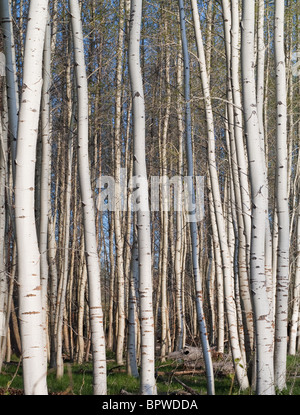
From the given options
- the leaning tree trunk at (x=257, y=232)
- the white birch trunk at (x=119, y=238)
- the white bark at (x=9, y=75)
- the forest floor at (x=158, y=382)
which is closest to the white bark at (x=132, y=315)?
the forest floor at (x=158, y=382)

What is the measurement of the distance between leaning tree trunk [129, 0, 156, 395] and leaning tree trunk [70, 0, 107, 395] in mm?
610

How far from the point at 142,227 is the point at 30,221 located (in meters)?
1.81

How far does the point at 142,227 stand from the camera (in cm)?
532

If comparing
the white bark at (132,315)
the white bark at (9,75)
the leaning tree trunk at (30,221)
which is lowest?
the white bark at (132,315)

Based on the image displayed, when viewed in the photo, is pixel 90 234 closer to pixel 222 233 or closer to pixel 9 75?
pixel 9 75

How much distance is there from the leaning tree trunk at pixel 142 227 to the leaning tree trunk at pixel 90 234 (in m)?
0.61

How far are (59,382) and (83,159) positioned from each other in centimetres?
409

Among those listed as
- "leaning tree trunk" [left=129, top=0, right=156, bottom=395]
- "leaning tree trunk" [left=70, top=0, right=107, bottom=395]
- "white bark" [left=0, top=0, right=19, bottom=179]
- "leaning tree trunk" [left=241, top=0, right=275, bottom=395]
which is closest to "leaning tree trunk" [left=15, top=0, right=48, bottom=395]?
"leaning tree trunk" [left=129, top=0, right=156, bottom=395]

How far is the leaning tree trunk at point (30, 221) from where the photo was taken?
3537 mm

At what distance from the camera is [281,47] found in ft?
22.5

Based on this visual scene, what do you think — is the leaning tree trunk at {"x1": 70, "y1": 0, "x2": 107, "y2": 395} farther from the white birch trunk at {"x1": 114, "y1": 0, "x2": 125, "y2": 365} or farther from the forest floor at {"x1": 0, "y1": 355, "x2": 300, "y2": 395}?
the white birch trunk at {"x1": 114, "y1": 0, "x2": 125, "y2": 365}

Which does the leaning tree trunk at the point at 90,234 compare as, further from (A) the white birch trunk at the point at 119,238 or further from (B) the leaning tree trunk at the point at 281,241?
(A) the white birch trunk at the point at 119,238

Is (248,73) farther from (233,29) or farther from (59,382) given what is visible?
(59,382)

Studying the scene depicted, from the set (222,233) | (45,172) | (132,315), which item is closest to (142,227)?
(222,233)
